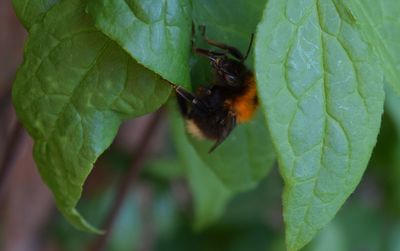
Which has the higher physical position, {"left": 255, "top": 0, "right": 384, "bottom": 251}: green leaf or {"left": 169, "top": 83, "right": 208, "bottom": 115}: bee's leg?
{"left": 255, "top": 0, "right": 384, "bottom": 251}: green leaf

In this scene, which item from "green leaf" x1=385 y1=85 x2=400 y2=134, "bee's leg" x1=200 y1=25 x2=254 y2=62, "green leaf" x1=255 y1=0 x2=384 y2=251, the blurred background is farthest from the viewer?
the blurred background

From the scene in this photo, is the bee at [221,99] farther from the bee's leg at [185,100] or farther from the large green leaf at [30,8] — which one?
the large green leaf at [30,8]

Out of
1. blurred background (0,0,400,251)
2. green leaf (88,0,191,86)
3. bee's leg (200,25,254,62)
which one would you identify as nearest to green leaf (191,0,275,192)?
bee's leg (200,25,254,62)

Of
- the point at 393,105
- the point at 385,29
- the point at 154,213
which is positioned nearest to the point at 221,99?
the point at 385,29

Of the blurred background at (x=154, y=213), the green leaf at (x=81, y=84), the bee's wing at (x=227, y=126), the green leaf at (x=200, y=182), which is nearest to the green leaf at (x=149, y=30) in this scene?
the green leaf at (x=81, y=84)

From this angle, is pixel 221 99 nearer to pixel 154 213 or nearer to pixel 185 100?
pixel 185 100

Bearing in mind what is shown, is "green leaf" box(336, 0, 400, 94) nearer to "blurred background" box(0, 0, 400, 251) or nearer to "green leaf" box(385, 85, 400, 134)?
"green leaf" box(385, 85, 400, 134)

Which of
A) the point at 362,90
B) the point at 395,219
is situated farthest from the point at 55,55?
the point at 395,219
